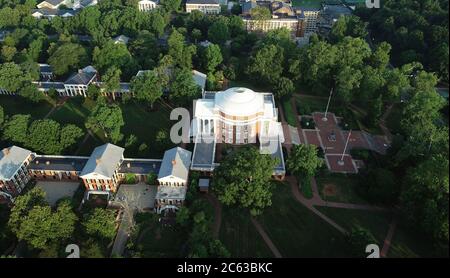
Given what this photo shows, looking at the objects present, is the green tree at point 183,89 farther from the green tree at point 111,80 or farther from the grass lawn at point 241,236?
the grass lawn at point 241,236

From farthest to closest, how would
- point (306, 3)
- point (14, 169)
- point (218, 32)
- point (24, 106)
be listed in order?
1. point (306, 3)
2. point (218, 32)
3. point (24, 106)
4. point (14, 169)

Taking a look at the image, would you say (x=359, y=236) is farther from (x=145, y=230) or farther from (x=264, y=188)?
(x=145, y=230)

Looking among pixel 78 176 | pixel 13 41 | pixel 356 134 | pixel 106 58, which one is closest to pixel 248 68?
pixel 356 134

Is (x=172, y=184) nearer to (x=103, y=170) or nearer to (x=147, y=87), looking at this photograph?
(x=103, y=170)

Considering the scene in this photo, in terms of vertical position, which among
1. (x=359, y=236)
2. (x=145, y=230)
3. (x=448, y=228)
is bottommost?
(x=145, y=230)

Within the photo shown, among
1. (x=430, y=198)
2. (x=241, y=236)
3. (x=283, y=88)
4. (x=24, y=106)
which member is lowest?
(x=241, y=236)

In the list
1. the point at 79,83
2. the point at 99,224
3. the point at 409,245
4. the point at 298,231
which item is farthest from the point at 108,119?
the point at 409,245

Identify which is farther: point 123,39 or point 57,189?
point 123,39

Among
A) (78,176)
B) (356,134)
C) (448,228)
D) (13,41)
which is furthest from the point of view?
(13,41)
